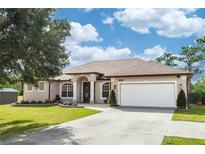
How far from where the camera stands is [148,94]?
20.9 m

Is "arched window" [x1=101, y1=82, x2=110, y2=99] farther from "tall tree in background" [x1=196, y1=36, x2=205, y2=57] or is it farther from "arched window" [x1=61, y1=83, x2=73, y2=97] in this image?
"tall tree in background" [x1=196, y1=36, x2=205, y2=57]

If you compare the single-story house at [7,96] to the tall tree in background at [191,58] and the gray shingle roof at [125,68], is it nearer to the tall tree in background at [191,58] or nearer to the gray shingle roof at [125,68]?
the gray shingle roof at [125,68]

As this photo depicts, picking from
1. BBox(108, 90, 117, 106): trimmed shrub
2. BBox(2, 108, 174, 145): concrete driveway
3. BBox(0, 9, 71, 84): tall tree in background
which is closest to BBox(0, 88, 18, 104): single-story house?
BBox(108, 90, 117, 106): trimmed shrub

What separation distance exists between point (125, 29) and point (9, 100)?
16.5 m

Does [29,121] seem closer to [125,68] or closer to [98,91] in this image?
[98,91]

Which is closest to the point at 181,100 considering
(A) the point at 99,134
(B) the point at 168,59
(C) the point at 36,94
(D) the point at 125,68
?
(D) the point at 125,68

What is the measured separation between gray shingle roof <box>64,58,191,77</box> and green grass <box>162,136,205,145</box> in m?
11.4

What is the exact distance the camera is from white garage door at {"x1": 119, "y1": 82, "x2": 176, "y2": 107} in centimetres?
2027

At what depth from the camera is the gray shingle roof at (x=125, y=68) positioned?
21031 mm

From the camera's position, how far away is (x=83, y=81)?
86.8 feet

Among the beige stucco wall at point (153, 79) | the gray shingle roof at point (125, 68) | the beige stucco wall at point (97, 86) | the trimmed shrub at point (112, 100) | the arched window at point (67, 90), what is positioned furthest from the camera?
the arched window at point (67, 90)

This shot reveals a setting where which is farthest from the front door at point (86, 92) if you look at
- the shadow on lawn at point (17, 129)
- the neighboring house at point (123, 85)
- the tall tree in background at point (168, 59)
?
the tall tree in background at point (168, 59)

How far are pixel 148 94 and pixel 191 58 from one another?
17881 mm
